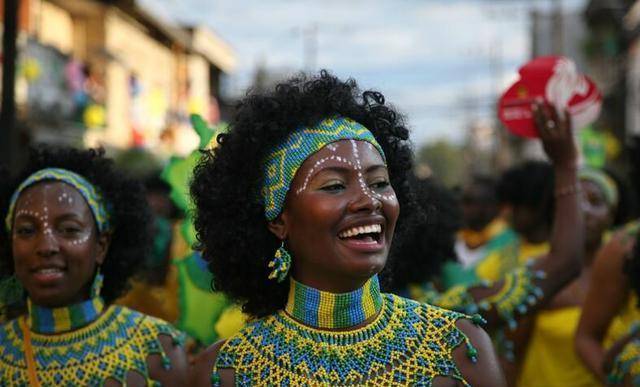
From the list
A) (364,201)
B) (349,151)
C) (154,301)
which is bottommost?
(154,301)

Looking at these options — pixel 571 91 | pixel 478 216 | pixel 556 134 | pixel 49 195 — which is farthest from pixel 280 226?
pixel 478 216

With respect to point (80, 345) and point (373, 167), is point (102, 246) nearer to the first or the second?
point (80, 345)

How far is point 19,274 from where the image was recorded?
3.92m

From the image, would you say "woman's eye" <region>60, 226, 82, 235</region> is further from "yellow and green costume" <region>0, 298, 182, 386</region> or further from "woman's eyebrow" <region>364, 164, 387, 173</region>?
"woman's eyebrow" <region>364, 164, 387, 173</region>

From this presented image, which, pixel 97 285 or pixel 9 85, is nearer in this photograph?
pixel 97 285

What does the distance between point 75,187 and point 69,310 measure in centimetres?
48

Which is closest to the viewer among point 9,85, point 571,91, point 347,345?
point 347,345

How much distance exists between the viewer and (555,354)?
5617 mm

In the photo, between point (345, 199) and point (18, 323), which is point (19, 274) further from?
point (345, 199)

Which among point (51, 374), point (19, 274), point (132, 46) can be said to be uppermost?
point (132, 46)

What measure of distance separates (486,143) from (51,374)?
86057 millimetres

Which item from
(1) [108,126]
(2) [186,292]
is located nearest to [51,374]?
(2) [186,292]

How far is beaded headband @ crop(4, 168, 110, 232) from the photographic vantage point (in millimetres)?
4055

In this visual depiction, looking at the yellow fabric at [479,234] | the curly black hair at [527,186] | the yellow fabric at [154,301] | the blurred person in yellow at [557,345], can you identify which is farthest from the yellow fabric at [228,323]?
the yellow fabric at [479,234]
